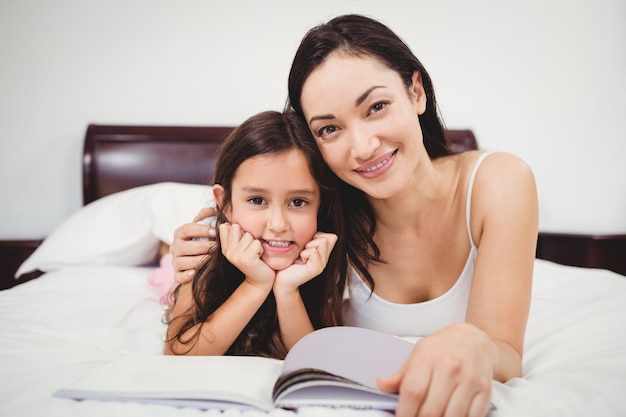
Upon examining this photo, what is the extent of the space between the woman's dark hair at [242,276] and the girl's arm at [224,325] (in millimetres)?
12

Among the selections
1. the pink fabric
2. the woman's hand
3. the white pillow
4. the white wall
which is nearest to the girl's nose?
the woman's hand

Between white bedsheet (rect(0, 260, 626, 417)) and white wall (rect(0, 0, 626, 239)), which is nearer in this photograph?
white bedsheet (rect(0, 260, 626, 417))

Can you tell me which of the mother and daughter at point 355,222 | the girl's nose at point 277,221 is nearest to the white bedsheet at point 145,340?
the mother and daughter at point 355,222

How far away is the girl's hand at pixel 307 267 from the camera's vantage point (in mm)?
1023

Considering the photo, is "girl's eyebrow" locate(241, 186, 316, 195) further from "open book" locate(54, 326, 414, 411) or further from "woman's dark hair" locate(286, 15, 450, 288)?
"open book" locate(54, 326, 414, 411)

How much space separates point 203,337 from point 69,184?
5.03 feet

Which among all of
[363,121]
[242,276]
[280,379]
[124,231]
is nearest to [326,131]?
[363,121]

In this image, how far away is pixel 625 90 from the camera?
7.55ft

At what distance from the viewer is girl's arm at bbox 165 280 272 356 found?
3.29 ft

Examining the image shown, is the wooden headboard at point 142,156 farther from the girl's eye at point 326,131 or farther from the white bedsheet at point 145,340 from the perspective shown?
the girl's eye at point 326,131

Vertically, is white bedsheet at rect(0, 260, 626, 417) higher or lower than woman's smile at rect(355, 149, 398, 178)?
lower

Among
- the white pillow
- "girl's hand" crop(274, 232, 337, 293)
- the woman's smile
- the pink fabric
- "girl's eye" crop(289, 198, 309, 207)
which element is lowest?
the pink fabric

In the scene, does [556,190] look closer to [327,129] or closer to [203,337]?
[327,129]

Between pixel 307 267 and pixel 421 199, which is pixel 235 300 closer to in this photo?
pixel 307 267
